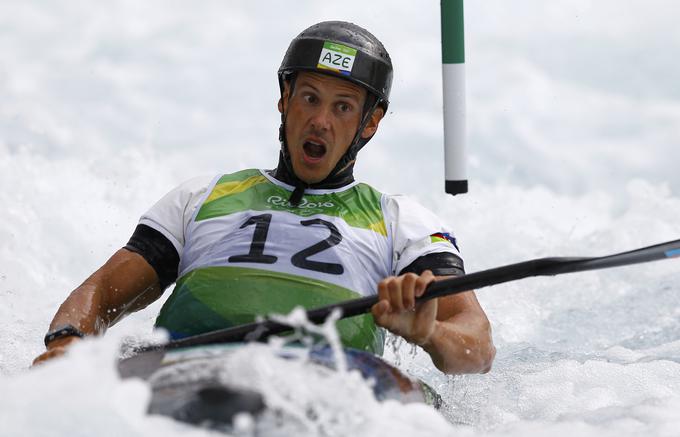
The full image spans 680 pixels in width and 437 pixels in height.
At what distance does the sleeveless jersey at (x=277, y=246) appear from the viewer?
299cm

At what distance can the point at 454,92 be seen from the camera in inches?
185

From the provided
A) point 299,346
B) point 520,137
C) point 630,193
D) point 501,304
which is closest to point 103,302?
point 299,346

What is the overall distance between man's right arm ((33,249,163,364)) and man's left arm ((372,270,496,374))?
0.95 m

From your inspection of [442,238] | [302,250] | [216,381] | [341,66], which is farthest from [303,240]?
[216,381]

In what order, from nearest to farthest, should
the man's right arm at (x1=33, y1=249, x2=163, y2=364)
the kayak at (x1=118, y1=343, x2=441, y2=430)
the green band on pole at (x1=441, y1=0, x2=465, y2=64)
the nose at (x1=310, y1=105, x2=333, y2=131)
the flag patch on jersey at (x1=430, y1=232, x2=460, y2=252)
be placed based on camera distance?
the kayak at (x1=118, y1=343, x2=441, y2=430) → the man's right arm at (x1=33, y1=249, x2=163, y2=364) → the flag patch on jersey at (x1=430, y1=232, x2=460, y2=252) → the nose at (x1=310, y1=105, x2=333, y2=131) → the green band on pole at (x1=441, y1=0, x2=465, y2=64)

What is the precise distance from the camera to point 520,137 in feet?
38.4

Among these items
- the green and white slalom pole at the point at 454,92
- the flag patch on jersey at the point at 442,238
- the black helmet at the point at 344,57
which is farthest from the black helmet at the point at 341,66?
the green and white slalom pole at the point at 454,92

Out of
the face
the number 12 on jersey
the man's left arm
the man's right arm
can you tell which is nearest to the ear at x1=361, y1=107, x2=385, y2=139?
the face

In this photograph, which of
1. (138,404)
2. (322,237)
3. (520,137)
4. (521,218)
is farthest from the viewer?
(520,137)

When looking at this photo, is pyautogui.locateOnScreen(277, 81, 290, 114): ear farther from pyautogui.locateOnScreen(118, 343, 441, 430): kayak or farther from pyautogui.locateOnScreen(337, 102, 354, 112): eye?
pyautogui.locateOnScreen(118, 343, 441, 430): kayak

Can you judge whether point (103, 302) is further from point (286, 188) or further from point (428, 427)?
point (428, 427)

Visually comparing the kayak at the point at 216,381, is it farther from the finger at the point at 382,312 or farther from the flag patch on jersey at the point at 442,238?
the flag patch on jersey at the point at 442,238

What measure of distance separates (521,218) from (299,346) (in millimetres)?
6141

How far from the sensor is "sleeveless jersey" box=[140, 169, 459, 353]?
299 centimetres
